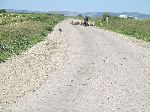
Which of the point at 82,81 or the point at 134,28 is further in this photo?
the point at 134,28

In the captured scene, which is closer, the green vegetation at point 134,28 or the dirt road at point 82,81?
the dirt road at point 82,81

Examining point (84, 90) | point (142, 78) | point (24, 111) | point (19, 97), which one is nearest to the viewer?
point (24, 111)

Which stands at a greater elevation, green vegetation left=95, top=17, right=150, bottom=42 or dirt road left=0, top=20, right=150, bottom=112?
dirt road left=0, top=20, right=150, bottom=112

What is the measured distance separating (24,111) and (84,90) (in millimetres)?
3583

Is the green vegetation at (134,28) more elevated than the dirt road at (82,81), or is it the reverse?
the dirt road at (82,81)

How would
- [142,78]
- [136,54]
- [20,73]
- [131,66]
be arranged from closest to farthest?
[142,78], [20,73], [131,66], [136,54]

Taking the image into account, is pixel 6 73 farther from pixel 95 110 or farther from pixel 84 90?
pixel 95 110

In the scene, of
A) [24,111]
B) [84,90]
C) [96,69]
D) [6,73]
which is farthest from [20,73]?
[24,111]

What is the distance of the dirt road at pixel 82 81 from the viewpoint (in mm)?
12797

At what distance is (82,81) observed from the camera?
16.8m

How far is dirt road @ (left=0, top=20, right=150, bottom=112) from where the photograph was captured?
12.8m

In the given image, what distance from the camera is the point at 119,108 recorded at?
12.5 m

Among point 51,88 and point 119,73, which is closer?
point 51,88

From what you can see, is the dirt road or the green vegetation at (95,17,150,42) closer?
the dirt road
